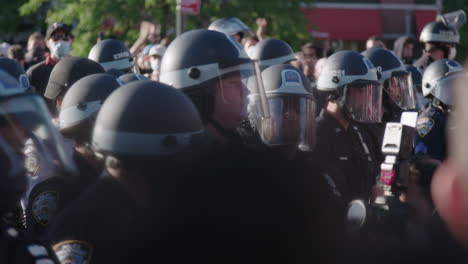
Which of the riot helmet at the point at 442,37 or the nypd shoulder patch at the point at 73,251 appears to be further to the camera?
the riot helmet at the point at 442,37

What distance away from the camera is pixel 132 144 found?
2.72 m

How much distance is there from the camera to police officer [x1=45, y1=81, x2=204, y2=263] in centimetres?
254

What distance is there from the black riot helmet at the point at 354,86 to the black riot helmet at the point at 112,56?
6.61ft

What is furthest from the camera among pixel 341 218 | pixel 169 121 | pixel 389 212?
pixel 389 212

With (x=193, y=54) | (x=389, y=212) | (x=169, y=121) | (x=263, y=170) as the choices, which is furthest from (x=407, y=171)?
(x=263, y=170)

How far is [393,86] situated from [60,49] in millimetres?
3284

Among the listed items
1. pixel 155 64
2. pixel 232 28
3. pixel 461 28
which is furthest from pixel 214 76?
pixel 461 28

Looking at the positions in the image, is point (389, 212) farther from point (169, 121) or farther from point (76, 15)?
point (76, 15)

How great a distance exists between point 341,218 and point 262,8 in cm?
1408

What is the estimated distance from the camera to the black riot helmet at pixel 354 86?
527 centimetres

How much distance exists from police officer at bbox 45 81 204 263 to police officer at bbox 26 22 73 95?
4414 mm

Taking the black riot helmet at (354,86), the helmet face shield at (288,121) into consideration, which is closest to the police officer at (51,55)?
the black riot helmet at (354,86)

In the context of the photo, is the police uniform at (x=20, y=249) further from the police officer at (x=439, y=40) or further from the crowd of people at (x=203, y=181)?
the police officer at (x=439, y=40)

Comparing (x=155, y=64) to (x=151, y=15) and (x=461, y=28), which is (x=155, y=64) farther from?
(x=461, y=28)
